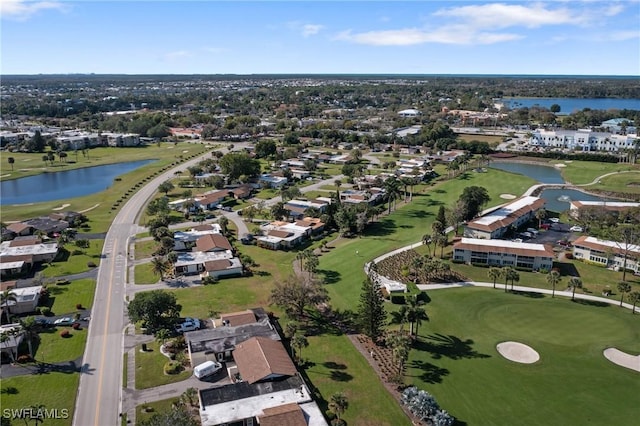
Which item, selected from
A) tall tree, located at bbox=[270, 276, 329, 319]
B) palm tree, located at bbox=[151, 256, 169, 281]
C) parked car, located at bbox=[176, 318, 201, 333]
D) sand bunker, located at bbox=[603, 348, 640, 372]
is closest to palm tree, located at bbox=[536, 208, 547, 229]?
sand bunker, located at bbox=[603, 348, 640, 372]

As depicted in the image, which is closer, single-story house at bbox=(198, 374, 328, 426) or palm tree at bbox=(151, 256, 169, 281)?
single-story house at bbox=(198, 374, 328, 426)

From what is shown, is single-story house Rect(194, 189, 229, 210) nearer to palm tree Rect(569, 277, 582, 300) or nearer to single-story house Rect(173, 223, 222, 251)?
single-story house Rect(173, 223, 222, 251)

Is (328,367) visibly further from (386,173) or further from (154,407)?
(386,173)

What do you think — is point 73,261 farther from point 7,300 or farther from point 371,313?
point 371,313

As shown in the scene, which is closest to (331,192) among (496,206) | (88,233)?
(496,206)

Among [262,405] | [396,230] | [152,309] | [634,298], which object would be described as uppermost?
[634,298]

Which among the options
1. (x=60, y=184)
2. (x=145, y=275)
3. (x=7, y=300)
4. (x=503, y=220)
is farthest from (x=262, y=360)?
(x=60, y=184)
